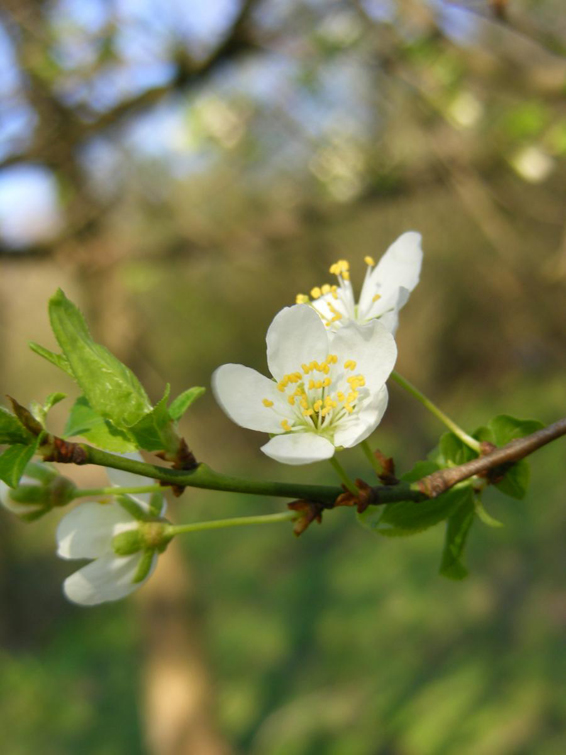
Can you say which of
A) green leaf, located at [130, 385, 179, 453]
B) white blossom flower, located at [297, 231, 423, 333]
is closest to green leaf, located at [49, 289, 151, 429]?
green leaf, located at [130, 385, 179, 453]

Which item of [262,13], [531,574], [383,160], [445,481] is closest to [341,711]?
[531,574]

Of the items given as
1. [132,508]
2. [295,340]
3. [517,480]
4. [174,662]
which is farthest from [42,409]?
[174,662]

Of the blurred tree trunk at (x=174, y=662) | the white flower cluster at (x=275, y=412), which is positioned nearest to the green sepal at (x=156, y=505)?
the white flower cluster at (x=275, y=412)

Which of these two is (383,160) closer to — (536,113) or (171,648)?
(536,113)

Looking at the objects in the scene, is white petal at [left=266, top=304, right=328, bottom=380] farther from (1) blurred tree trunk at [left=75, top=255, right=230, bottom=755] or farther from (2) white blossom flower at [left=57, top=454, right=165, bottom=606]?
(1) blurred tree trunk at [left=75, top=255, right=230, bottom=755]

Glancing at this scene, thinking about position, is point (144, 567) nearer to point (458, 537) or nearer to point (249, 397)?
point (249, 397)

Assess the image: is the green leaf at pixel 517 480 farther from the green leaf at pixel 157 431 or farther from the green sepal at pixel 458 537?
the green leaf at pixel 157 431
